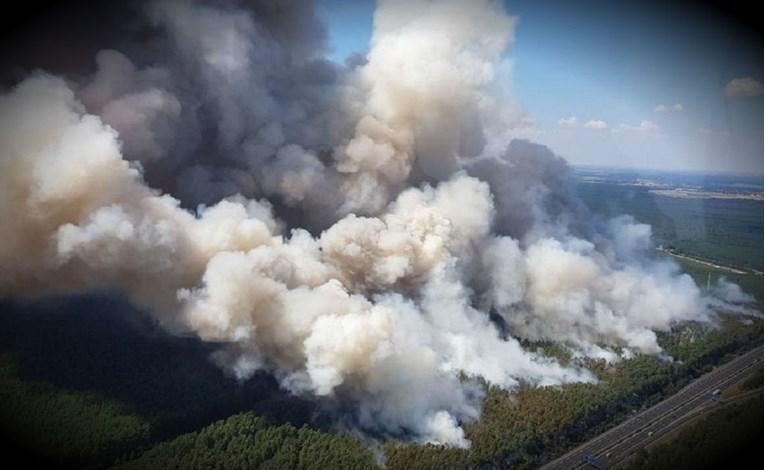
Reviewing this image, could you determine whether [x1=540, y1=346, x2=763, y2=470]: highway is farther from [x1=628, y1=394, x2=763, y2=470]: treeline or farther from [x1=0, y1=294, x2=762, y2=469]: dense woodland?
[x1=628, y1=394, x2=763, y2=470]: treeline

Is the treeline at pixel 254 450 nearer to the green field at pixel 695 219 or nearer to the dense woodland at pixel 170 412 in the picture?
the dense woodland at pixel 170 412

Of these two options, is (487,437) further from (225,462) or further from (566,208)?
(566,208)

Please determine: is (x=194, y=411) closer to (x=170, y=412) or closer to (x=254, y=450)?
(x=170, y=412)

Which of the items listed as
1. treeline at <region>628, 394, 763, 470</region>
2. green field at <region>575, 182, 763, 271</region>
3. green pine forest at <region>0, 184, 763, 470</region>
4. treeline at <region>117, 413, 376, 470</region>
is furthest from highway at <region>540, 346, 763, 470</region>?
treeline at <region>117, 413, 376, 470</region>

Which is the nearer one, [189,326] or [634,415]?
[189,326]

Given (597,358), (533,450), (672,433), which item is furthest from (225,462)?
(597,358)

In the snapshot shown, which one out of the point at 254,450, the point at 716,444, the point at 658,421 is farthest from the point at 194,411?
the point at 658,421

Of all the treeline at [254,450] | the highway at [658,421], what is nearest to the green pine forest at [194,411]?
the treeline at [254,450]
